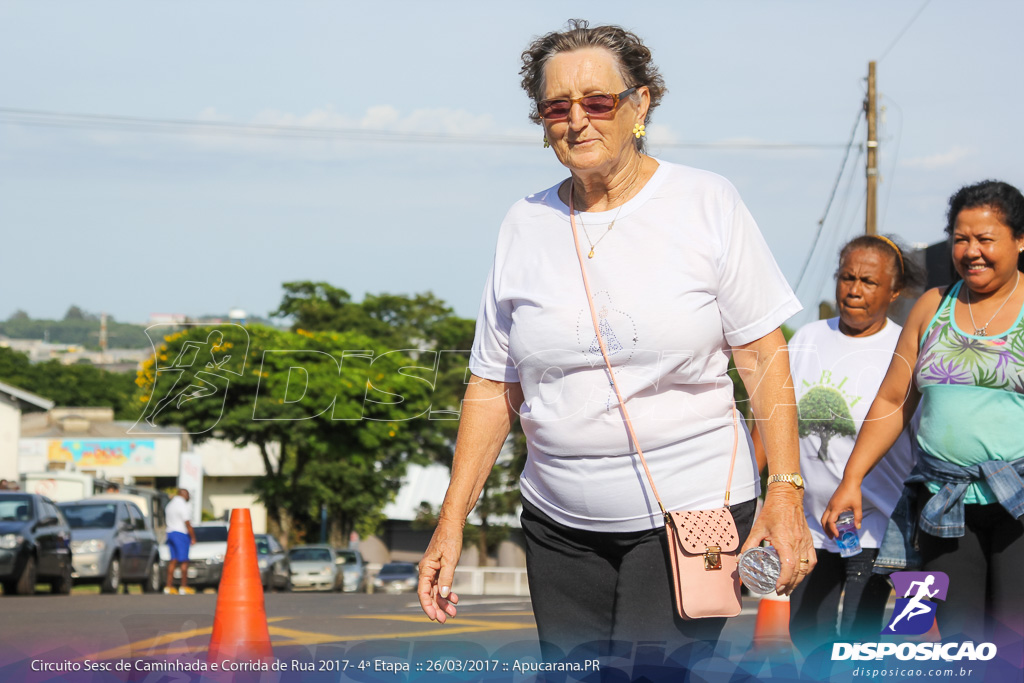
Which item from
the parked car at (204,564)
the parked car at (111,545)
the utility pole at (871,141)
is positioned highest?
the utility pole at (871,141)

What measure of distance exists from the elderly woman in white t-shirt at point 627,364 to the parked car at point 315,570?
1081 inches

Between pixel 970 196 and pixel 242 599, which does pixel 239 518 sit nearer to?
pixel 242 599

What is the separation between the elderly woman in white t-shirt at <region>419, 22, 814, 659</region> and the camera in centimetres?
328

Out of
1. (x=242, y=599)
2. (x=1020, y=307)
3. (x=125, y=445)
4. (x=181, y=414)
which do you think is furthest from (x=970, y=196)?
(x=125, y=445)

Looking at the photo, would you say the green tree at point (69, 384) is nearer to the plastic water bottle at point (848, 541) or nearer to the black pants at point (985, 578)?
the plastic water bottle at point (848, 541)

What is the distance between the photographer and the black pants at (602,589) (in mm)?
3236

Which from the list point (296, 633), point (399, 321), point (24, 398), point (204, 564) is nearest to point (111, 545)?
point (204, 564)

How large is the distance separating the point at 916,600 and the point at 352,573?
29784mm

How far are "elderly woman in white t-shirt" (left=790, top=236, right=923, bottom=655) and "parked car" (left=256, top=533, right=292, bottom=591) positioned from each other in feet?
64.8

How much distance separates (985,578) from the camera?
4129 millimetres

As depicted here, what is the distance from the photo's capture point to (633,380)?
10.8ft

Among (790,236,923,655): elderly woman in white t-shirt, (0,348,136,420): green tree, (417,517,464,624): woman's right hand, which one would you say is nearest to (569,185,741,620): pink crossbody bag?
(417,517,464,624): woman's right hand

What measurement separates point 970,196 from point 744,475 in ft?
5.87

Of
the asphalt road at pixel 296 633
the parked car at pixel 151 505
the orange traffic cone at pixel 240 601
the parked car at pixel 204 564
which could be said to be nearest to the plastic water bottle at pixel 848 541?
the asphalt road at pixel 296 633
